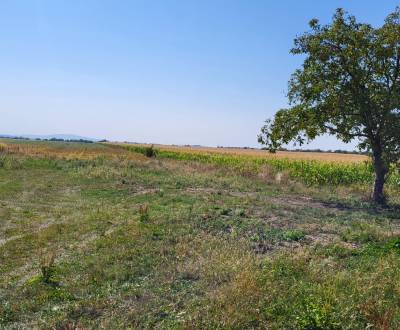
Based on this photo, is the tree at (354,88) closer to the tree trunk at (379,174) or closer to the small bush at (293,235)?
the tree trunk at (379,174)

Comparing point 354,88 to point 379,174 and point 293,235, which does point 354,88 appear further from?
point 293,235

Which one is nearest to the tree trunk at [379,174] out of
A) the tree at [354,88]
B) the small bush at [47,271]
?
the tree at [354,88]

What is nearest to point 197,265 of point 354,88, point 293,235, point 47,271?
point 47,271

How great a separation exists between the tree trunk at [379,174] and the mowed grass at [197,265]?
11.6 feet

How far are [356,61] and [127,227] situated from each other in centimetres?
1424

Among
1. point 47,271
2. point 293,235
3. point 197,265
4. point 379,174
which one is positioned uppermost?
point 379,174

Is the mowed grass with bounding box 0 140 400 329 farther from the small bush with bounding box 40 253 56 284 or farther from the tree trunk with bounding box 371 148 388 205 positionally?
the tree trunk with bounding box 371 148 388 205

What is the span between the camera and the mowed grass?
666 centimetres

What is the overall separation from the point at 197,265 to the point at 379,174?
16093 millimetres

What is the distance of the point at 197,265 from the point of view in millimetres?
9016

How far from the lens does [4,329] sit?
20.9 ft

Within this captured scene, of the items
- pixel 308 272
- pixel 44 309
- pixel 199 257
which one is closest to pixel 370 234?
pixel 308 272

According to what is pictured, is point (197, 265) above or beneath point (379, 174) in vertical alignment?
beneath

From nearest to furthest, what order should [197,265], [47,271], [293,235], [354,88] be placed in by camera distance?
[47,271], [197,265], [293,235], [354,88]
